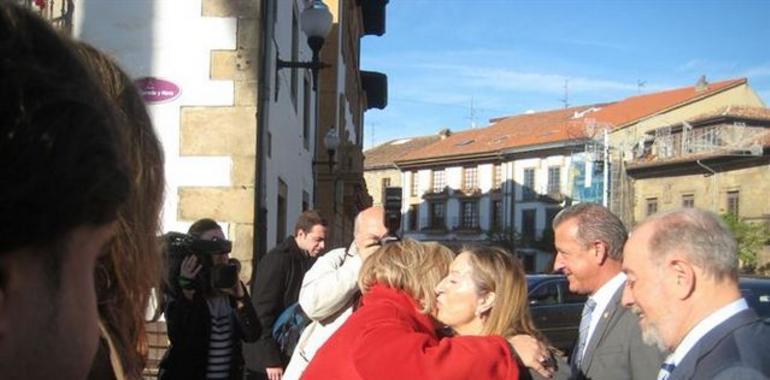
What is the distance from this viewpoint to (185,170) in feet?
24.4

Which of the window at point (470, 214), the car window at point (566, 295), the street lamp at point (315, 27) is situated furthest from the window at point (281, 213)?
the window at point (470, 214)

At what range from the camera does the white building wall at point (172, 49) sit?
744 centimetres

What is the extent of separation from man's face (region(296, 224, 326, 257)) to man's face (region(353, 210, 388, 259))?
66.5 inches

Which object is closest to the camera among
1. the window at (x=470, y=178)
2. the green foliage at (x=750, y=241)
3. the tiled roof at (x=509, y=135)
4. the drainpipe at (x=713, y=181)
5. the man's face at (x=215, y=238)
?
the man's face at (x=215, y=238)

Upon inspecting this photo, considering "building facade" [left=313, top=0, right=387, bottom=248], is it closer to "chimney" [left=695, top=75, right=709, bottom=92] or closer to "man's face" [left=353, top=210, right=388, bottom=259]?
"man's face" [left=353, top=210, right=388, bottom=259]

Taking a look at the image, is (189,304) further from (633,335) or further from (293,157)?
(293,157)

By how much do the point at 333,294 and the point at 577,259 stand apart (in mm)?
1273

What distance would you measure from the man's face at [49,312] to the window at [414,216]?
64475 millimetres

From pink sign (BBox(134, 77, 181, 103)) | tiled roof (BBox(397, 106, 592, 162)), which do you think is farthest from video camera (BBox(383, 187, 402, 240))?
tiled roof (BBox(397, 106, 592, 162))

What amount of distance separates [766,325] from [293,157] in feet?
31.3

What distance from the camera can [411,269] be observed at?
318cm

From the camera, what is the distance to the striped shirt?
453 centimetres

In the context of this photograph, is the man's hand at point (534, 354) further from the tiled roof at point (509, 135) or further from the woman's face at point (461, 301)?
the tiled roof at point (509, 135)

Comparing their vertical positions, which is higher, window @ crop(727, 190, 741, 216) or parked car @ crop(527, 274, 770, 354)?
window @ crop(727, 190, 741, 216)
